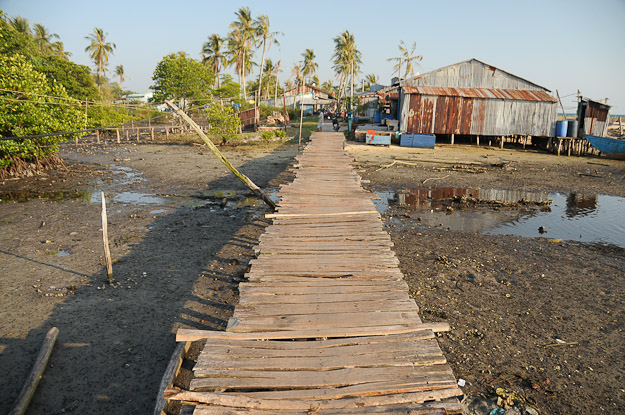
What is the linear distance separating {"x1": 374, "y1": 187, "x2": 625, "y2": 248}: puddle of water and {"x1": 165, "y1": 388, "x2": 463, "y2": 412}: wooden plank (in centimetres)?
845

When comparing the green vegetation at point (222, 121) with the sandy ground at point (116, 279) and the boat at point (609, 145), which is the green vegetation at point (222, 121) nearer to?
the sandy ground at point (116, 279)

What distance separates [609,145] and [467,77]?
10.0 meters

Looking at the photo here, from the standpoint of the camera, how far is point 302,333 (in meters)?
4.13

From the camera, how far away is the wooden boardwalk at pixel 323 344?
3301mm

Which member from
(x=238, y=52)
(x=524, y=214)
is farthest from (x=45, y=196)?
(x=238, y=52)

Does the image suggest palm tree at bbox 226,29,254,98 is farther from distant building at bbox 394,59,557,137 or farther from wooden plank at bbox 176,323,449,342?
wooden plank at bbox 176,323,449,342

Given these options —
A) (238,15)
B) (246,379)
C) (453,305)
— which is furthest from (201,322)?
(238,15)

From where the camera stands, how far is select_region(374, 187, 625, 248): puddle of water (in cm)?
1102

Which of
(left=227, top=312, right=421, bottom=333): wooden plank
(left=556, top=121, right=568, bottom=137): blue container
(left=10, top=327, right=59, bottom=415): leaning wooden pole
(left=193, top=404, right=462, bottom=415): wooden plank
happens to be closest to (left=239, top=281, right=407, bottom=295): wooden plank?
(left=227, top=312, right=421, bottom=333): wooden plank

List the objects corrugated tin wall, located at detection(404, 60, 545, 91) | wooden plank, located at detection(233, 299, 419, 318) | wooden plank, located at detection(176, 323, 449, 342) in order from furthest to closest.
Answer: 1. corrugated tin wall, located at detection(404, 60, 545, 91)
2. wooden plank, located at detection(233, 299, 419, 318)
3. wooden plank, located at detection(176, 323, 449, 342)

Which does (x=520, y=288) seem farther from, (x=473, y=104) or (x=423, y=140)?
(x=473, y=104)

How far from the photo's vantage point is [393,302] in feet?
15.6

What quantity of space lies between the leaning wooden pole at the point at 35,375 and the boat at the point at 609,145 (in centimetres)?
3027

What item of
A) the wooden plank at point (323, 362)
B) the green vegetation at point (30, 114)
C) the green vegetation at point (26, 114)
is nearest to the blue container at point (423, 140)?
the green vegetation at point (30, 114)
